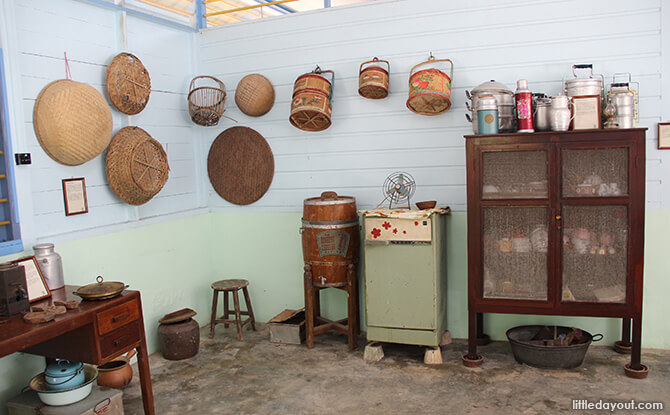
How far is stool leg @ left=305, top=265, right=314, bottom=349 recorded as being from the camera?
15.2ft

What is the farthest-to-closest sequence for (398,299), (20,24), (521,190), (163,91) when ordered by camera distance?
(163,91)
(398,299)
(521,190)
(20,24)

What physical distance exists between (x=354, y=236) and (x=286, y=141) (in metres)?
1.22

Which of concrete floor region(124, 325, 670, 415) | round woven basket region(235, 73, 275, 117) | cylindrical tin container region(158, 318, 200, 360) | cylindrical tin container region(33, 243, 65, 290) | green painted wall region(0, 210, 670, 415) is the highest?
round woven basket region(235, 73, 275, 117)

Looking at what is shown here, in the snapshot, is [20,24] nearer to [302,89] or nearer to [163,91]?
[163,91]

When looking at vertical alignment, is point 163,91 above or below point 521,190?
above

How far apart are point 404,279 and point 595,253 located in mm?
1393

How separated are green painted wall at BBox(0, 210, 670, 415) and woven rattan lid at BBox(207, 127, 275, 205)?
9.5 inches

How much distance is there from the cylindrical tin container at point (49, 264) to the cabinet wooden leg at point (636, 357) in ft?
12.8

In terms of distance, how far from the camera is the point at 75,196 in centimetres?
406

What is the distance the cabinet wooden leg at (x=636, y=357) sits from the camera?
3.81 meters

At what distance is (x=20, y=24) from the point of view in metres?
3.69

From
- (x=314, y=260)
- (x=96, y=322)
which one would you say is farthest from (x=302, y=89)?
(x=96, y=322)

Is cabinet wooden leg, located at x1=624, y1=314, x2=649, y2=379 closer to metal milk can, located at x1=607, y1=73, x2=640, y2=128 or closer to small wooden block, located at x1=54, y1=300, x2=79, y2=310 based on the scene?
metal milk can, located at x1=607, y1=73, x2=640, y2=128

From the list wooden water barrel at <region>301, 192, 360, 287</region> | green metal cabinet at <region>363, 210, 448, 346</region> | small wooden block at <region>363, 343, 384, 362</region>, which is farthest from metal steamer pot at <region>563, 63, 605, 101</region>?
small wooden block at <region>363, 343, 384, 362</region>
